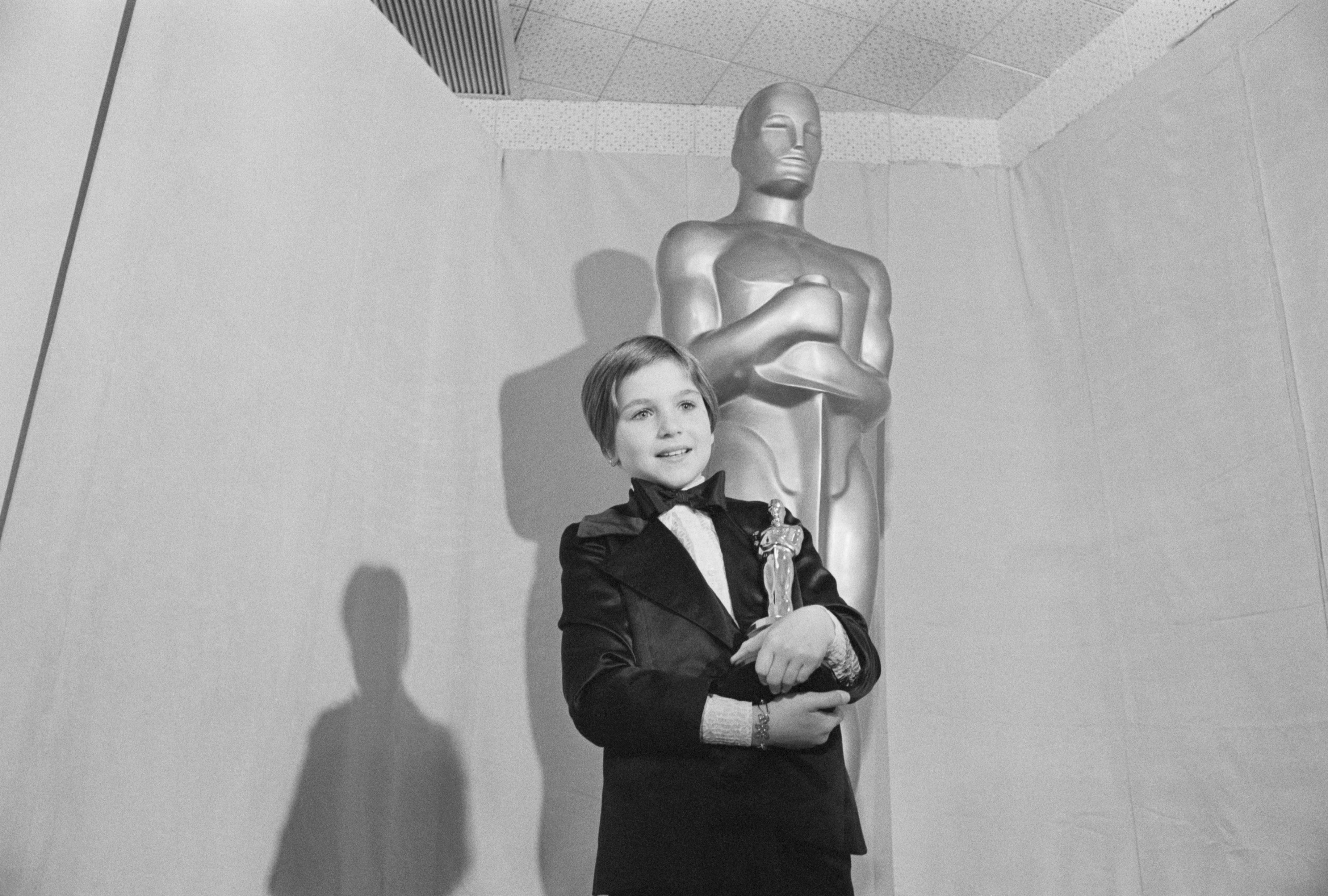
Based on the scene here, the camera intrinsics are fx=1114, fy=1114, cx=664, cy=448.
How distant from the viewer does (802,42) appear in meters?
3.95

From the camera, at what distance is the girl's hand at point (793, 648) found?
1.23 meters

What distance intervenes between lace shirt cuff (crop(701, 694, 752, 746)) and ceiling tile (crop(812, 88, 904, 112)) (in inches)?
132

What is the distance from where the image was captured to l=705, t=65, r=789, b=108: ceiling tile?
4.06 meters

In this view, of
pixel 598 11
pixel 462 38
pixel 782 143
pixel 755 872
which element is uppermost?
pixel 598 11

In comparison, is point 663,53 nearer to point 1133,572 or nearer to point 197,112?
point 197,112

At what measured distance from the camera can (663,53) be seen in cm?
397

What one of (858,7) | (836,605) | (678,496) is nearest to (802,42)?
(858,7)

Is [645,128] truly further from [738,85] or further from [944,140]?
[944,140]

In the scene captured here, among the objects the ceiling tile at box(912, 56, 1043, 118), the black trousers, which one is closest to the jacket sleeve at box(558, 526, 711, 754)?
the black trousers

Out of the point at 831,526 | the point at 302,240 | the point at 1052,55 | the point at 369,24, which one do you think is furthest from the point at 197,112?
the point at 1052,55

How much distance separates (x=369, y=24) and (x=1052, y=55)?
243 cm

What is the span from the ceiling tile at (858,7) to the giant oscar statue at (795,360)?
5.08 ft

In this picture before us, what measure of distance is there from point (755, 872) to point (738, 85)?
11.1 ft

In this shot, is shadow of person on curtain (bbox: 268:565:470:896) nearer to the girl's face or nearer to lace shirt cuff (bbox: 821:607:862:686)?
the girl's face
